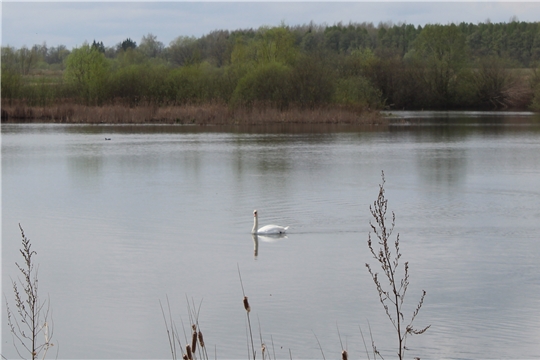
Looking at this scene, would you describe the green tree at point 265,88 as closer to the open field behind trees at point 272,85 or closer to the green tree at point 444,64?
the open field behind trees at point 272,85

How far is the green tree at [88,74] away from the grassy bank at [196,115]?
2965 millimetres

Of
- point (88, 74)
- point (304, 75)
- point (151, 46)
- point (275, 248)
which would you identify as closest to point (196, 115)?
A: point (304, 75)

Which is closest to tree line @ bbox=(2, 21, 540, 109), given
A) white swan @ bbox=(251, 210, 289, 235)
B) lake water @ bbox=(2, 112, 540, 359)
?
lake water @ bbox=(2, 112, 540, 359)

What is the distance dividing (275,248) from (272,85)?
26.0 m

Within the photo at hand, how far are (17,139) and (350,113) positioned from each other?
1347 centimetres

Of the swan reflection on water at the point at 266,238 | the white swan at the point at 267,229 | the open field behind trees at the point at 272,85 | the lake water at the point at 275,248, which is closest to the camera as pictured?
the lake water at the point at 275,248

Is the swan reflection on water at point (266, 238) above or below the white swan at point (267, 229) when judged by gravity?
below

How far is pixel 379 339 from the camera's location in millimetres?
5992

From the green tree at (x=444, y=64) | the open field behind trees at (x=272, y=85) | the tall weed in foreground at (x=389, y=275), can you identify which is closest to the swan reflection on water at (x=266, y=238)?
the tall weed in foreground at (x=389, y=275)

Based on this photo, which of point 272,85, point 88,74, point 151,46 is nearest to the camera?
point 272,85

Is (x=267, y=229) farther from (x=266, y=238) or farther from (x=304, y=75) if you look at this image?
(x=304, y=75)

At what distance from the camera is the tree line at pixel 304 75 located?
35.1 meters

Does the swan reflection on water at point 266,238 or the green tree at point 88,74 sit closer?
the swan reflection on water at point 266,238

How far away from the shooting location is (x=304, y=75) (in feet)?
114
